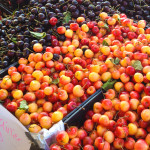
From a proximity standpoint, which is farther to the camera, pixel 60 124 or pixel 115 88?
pixel 115 88

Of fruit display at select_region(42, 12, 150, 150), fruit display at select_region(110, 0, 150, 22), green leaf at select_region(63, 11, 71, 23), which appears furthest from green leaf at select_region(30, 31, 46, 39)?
fruit display at select_region(110, 0, 150, 22)

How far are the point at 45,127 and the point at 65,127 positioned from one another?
0.50 ft

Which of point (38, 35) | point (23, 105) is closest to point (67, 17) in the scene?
point (38, 35)

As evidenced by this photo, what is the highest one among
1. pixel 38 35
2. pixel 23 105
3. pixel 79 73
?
pixel 38 35

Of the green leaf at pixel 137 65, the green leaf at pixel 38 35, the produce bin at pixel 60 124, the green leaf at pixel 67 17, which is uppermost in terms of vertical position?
the green leaf at pixel 67 17

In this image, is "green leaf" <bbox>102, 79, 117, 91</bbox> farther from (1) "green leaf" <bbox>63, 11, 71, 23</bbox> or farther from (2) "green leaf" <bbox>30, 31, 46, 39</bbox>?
(1) "green leaf" <bbox>63, 11, 71, 23</bbox>

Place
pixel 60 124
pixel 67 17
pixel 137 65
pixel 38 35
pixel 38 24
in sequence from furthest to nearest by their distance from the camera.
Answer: pixel 67 17
pixel 38 24
pixel 38 35
pixel 137 65
pixel 60 124

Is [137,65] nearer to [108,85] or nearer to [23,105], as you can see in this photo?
[108,85]

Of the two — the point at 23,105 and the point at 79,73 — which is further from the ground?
the point at 79,73

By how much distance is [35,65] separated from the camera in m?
1.88

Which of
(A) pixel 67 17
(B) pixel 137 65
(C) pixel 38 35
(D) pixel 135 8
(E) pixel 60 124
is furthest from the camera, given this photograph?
(D) pixel 135 8

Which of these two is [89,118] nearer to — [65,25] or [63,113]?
[63,113]

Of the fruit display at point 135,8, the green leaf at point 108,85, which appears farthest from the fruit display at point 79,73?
the fruit display at point 135,8

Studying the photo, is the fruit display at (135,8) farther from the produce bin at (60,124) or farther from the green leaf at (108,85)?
the produce bin at (60,124)
